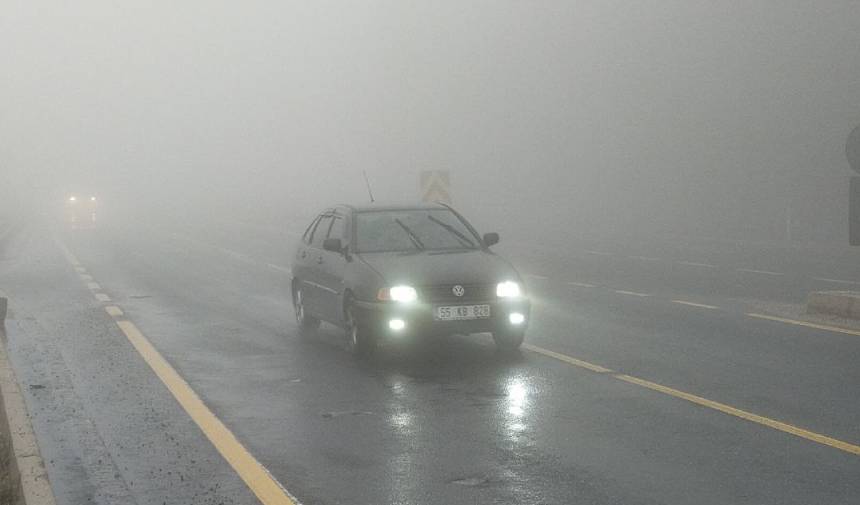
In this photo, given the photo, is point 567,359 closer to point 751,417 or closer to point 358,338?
point 358,338

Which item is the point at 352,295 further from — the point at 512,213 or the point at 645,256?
the point at 512,213

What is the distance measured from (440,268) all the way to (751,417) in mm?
3930

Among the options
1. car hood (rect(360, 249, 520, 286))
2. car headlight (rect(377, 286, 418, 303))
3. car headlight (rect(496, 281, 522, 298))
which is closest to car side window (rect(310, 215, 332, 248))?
car hood (rect(360, 249, 520, 286))

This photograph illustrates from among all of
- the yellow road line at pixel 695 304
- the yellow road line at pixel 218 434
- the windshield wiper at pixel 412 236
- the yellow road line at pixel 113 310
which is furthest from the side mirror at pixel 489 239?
the yellow road line at pixel 113 310

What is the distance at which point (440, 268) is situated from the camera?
11.8m

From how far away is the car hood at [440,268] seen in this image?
1167cm

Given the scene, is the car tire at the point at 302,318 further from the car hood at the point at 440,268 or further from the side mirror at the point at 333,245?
the car hood at the point at 440,268

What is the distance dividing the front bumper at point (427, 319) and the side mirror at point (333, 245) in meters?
1.00

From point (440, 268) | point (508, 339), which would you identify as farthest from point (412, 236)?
point (508, 339)

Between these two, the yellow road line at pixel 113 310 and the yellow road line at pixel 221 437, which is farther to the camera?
the yellow road line at pixel 113 310

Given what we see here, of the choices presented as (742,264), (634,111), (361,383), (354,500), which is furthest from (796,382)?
(634,111)

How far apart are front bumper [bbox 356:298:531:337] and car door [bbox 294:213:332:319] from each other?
187 cm

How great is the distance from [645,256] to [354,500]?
75.8 feet

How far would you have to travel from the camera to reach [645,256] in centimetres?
2889
